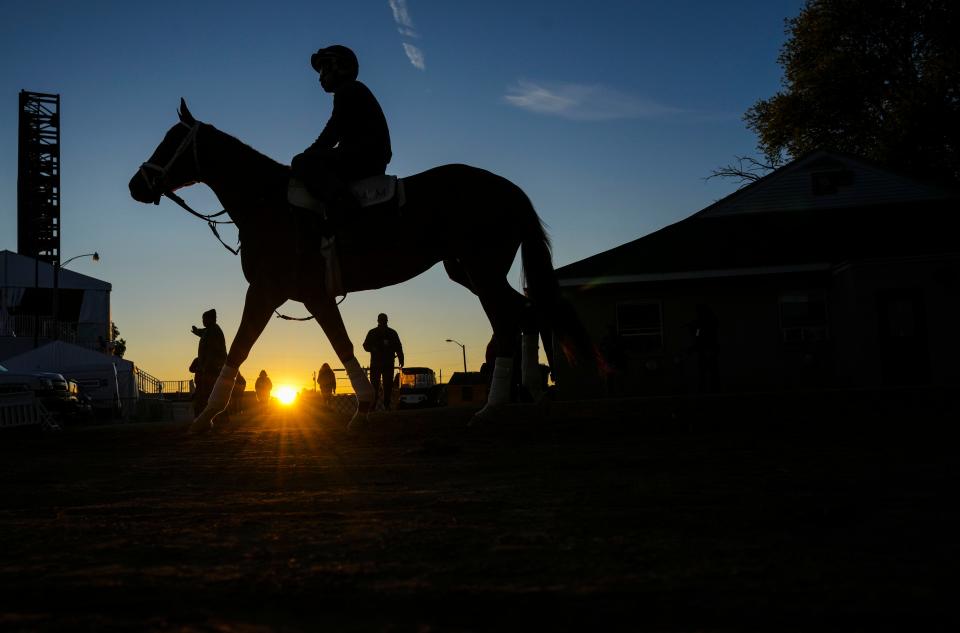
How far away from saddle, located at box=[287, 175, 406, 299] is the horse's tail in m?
1.27

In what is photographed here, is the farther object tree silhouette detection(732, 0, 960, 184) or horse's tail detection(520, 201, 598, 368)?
tree silhouette detection(732, 0, 960, 184)

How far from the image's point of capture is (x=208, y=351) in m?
14.2

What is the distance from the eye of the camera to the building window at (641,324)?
24.7m

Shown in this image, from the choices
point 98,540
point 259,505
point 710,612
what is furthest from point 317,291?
point 710,612

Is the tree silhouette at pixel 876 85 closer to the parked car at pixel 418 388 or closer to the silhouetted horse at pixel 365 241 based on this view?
the parked car at pixel 418 388

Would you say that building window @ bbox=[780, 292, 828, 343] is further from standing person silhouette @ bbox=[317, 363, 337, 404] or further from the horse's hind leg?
the horse's hind leg

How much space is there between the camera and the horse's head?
7.71 meters

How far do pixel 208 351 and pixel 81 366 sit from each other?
22854 millimetres

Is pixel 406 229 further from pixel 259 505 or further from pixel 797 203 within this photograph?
pixel 797 203

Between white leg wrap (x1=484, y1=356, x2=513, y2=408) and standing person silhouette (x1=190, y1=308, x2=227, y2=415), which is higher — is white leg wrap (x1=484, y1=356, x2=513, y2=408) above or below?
below

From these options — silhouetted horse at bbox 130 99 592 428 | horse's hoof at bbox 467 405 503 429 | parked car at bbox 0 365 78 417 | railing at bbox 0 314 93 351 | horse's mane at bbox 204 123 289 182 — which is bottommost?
horse's hoof at bbox 467 405 503 429

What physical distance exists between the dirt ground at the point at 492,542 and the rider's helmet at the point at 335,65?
151 inches

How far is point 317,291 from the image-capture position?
741cm

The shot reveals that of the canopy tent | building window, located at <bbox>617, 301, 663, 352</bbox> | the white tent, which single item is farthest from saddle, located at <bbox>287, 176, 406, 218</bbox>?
the canopy tent
